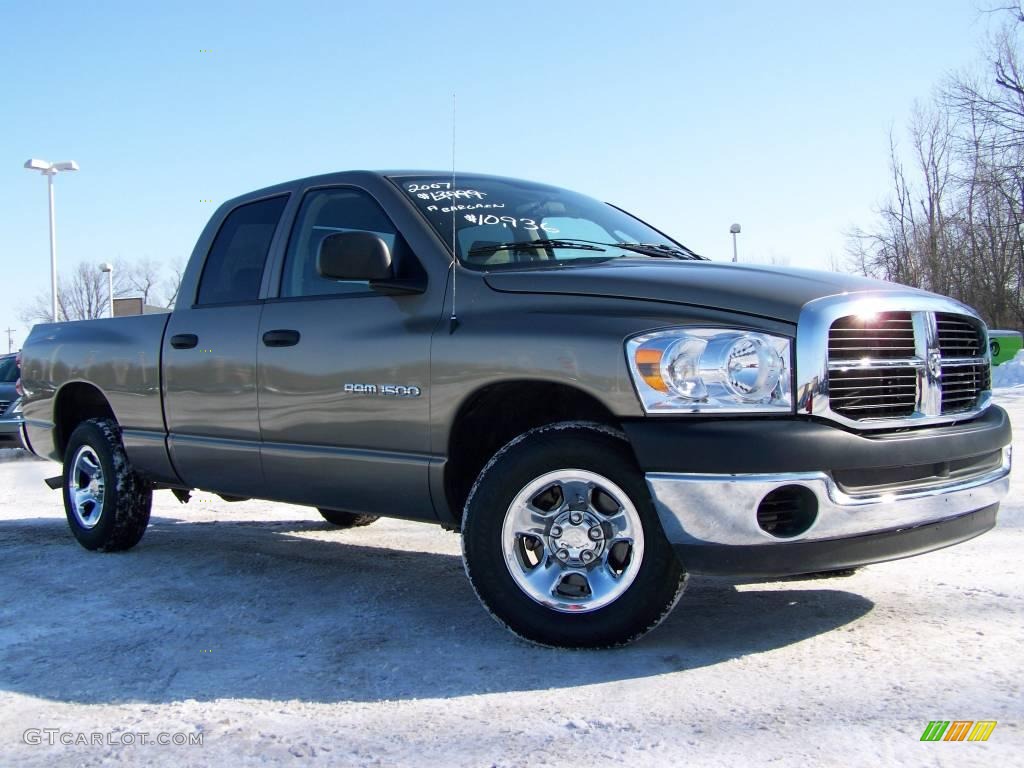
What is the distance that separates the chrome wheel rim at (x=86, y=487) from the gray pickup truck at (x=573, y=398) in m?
1.00

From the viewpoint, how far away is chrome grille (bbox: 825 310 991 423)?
3.13m

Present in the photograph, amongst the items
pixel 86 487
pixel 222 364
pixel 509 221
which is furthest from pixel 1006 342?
pixel 86 487

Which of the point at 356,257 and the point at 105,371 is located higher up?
the point at 356,257

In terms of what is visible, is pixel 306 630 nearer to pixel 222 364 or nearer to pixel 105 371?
pixel 222 364

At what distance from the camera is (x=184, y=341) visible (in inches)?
194

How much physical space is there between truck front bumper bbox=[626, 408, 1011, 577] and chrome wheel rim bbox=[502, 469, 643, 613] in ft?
0.68

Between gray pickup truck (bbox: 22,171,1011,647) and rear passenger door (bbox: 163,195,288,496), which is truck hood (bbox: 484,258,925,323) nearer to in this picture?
gray pickup truck (bbox: 22,171,1011,647)

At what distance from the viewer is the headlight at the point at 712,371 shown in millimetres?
3053

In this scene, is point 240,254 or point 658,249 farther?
point 240,254

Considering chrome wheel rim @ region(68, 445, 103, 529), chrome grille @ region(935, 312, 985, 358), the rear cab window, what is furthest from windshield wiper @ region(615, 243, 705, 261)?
chrome wheel rim @ region(68, 445, 103, 529)

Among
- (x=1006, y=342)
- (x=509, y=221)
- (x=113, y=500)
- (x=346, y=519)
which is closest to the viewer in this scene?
(x=509, y=221)

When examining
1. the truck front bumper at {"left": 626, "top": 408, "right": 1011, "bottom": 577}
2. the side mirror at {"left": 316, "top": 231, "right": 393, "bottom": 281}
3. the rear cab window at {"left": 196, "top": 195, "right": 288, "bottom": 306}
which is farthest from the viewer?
the rear cab window at {"left": 196, "top": 195, "right": 288, "bottom": 306}

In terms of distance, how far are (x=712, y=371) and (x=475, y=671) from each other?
1256mm

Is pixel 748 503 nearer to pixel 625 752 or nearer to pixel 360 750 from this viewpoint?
pixel 625 752
